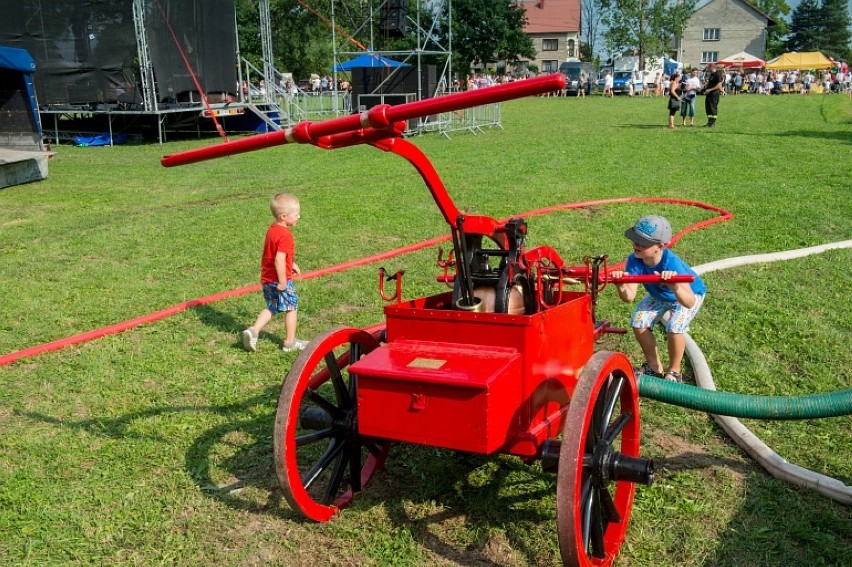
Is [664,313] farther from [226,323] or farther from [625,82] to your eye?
[625,82]

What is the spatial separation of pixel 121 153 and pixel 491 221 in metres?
19.1

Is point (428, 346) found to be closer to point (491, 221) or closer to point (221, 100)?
point (491, 221)

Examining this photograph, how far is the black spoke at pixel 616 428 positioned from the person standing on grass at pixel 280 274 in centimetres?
287

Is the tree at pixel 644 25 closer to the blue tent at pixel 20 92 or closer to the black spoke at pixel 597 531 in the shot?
the blue tent at pixel 20 92

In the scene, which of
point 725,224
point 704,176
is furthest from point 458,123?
point 725,224

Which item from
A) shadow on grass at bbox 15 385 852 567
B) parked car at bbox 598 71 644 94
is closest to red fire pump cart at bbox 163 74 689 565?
Result: shadow on grass at bbox 15 385 852 567

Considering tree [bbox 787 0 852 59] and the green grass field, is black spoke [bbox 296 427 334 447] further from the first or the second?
tree [bbox 787 0 852 59]

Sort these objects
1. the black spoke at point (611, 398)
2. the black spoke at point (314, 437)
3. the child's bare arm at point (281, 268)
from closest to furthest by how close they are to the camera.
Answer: the black spoke at point (611, 398)
the black spoke at point (314, 437)
the child's bare arm at point (281, 268)

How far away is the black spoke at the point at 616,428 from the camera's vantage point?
10.3ft

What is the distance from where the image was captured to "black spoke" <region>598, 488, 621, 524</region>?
3.08 metres

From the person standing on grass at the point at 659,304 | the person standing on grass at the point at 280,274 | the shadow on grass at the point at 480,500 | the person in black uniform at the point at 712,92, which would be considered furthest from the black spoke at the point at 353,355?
the person in black uniform at the point at 712,92

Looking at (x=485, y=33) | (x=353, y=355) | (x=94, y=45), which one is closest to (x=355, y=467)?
(x=353, y=355)

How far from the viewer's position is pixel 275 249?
18.5 ft

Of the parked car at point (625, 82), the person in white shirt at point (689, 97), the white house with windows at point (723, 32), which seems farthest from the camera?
the white house with windows at point (723, 32)
